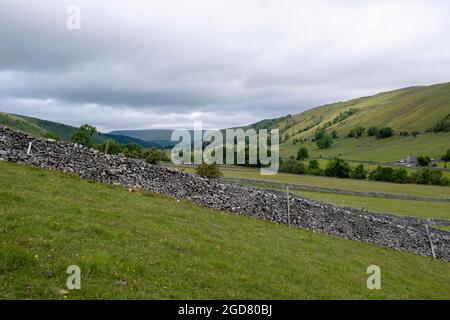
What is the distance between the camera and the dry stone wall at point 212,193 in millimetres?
22797

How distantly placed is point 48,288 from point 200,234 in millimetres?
8270

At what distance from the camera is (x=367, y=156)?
18012 centimetres

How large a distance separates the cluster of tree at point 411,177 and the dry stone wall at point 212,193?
292 feet

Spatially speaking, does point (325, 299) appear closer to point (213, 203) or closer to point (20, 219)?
point (20, 219)

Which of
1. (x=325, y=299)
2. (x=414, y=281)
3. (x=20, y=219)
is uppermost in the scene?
(x=20, y=219)

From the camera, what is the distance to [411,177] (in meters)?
115

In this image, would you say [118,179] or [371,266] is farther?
[118,179]

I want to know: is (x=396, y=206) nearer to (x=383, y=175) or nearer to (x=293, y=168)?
(x=383, y=175)

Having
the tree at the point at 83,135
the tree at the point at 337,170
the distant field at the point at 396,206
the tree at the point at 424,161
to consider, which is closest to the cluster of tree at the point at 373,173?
the tree at the point at 337,170

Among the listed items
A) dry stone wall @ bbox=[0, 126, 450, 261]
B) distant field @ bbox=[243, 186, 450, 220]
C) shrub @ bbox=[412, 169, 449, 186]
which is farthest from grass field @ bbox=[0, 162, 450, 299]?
shrub @ bbox=[412, 169, 449, 186]

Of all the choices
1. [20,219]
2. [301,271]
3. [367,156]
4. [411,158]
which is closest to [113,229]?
[20,219]

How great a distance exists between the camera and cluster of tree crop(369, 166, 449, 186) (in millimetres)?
110562

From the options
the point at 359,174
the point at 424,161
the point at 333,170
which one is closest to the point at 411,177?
the point at 359,174

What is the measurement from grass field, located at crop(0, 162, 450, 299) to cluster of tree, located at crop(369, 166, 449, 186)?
100532 millimetres
